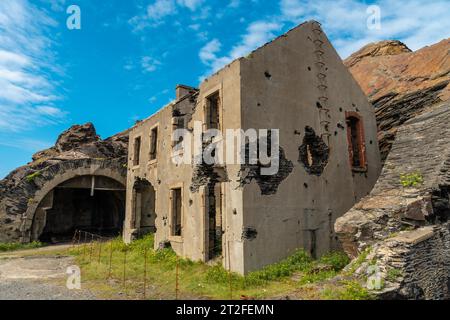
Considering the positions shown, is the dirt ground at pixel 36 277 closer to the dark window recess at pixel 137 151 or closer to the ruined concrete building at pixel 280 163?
the ruined concrete building at pixel 280 163

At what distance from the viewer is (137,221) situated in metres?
17.0

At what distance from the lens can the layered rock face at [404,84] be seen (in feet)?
52.4

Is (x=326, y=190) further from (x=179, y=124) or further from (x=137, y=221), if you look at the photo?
(x=137, y=221)

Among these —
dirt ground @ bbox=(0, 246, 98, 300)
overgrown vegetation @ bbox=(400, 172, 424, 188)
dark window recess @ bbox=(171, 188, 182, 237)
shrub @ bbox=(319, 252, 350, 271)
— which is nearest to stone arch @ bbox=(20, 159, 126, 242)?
dirt ground @ bbox=(0, 246, 98, 300)

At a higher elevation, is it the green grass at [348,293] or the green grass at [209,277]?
the green grass at [348,293]

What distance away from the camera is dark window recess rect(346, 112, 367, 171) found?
14.5m

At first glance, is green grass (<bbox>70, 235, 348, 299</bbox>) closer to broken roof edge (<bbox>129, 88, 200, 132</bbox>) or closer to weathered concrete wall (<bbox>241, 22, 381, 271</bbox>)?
weathered concrete wall (<bbox>241, 22, 381, 271</bbox>)

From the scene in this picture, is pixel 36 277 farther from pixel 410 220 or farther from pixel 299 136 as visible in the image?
pixel 410 220

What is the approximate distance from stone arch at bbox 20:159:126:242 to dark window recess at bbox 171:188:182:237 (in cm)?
886

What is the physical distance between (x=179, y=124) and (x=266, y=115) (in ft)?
16.2

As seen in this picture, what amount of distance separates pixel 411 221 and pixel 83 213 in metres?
24.0

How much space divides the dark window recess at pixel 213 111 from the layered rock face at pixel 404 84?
991cm

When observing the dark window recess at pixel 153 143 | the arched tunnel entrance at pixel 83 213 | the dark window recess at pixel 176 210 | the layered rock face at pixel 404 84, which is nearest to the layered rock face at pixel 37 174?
the arched tunnel entrance at pixel 83 213

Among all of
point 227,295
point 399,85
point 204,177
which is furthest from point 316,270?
point 399,85
